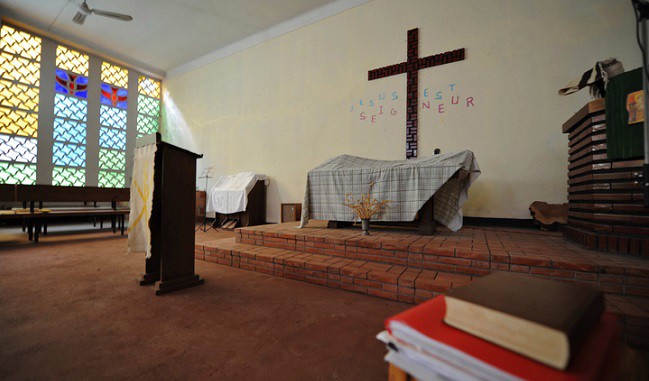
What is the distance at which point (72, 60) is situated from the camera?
7543 mm

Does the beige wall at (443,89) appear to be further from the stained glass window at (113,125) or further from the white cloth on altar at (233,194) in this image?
the stained glass window at (113,125)

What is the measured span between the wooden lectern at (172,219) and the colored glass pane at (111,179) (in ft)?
23.5

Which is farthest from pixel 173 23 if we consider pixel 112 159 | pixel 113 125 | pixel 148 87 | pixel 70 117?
pixel 112 159

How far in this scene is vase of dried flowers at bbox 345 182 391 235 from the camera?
3.31 m

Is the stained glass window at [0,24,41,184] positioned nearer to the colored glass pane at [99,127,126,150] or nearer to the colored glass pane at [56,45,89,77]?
the colored glass pane at [56,45,89,77]

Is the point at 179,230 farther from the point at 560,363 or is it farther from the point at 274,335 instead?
the point at 560,363

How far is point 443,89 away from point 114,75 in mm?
8923

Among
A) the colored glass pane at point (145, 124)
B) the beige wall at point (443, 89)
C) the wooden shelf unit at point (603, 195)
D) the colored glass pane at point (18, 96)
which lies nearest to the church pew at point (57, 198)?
the beige wall at point (443, 89)

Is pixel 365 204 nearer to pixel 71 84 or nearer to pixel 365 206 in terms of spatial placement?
pixel 365 206

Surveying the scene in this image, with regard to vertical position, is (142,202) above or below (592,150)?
below

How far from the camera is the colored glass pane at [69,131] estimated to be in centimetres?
723

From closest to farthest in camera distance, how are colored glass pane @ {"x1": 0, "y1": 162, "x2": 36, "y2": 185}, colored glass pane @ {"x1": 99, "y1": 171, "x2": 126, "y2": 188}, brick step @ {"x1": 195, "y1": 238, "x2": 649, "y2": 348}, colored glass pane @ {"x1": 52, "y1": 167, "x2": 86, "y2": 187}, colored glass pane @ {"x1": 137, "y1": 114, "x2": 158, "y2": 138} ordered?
brick step @ {"x1": 195, "y1": 238, "x2": 649, "y2": 348} < colored glass pane @ {"x1": 0, "y1": 162, "x2": 36, "y2": 185} < colored glass pane @ {"x1": 52, "y1": 167, "x2": 86, "y2": 187} < colored glass pane @ {"x1": 99, "y1": 171, "x2": 126, "y2": 188} < colored glass pane @ {"x1": 137, "y1": 114, "x2": 158, "y2": 138}

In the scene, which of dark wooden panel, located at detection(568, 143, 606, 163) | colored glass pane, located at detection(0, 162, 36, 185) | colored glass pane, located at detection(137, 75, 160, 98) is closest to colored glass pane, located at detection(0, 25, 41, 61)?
colored glass pane, located at detection(137, 75, 160, 98)

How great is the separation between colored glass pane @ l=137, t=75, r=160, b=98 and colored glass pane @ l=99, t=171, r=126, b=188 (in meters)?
2.65
